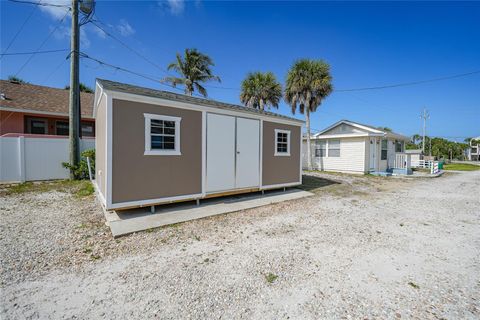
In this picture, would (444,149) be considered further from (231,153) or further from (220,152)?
(220,152)

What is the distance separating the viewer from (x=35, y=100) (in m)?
12.4

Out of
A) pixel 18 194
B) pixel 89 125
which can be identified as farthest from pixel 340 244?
pixel 89 125

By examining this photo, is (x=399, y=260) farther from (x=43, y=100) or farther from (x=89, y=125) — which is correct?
(x=43, y=100)

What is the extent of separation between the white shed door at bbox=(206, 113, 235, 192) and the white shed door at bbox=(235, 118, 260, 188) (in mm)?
245

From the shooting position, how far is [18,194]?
6.96 meters

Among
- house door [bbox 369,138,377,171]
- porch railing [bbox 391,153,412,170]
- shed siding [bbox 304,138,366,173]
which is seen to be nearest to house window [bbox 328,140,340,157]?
shed siding [bbox 304,138,366,173]

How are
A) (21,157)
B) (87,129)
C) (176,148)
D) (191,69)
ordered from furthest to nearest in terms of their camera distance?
(191,69)
(87,129)
(21,157)
(176,148)

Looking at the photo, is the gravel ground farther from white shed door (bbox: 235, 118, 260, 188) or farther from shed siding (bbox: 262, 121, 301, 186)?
shed siding (bbox: 262, 121, 301, 186)

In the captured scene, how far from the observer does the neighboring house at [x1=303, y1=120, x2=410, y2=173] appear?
47.8 feet

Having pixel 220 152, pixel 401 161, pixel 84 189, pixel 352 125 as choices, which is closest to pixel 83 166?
pixel 84 189

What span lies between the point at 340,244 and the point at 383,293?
4.44 ft

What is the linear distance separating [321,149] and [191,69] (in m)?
13.2

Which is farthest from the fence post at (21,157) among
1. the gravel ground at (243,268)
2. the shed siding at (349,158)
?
the shed siding at (349,158)

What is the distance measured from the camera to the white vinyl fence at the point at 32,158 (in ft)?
27.3
